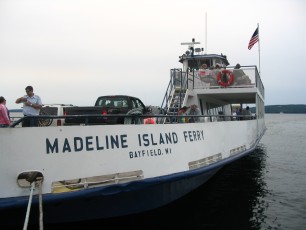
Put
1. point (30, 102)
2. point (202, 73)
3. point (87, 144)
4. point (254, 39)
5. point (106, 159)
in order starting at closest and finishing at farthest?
point (87, 144) < point (106, 159) < point (30, 102) < point (202, 73) < point (254, 39)

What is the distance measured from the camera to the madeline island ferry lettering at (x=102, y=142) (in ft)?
15.2

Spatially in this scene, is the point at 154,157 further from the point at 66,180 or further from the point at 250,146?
the point at 250,146

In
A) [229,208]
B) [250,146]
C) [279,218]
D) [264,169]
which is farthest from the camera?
[264,169]

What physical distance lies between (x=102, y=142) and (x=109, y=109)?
7.87 feet

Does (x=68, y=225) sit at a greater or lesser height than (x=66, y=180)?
lesser

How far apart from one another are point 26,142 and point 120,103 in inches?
174

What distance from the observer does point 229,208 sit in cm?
756

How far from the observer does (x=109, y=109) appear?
7.28 metres

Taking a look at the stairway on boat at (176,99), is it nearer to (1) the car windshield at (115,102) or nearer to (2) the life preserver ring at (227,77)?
(2) the life preserver ring at (227,77)

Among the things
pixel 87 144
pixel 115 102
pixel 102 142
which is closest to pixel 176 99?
pixel 115 102

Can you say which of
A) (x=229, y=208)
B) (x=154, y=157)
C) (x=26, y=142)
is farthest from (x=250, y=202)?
(x=26, y=142)

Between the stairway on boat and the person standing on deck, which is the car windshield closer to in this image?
the stairway on boat

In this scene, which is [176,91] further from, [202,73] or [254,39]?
[254,39]

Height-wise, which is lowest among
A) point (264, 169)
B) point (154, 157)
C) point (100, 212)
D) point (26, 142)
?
point (264, 169)
